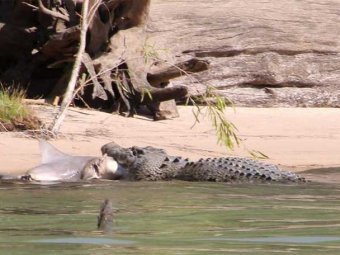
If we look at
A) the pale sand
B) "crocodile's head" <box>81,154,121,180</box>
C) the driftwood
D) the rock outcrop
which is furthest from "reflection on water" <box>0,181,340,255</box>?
the rock outcrop

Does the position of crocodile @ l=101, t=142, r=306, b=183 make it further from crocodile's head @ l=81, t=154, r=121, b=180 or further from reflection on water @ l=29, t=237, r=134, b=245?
reflection on water @ l=29, t=237, r=134, b=245

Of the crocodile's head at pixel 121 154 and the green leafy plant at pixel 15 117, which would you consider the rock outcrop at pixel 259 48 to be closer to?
the green leafy plant at pixel 15 117

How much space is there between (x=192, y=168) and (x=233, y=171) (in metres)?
0.43

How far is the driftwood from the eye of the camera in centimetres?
1275

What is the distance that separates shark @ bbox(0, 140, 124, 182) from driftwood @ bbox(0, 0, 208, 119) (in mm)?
2866

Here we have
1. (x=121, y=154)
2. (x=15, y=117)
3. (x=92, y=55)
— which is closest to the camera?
(x=121, y=154)

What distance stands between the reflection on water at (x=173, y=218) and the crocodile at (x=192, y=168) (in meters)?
0.23

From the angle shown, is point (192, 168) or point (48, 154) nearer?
point (48, 154)

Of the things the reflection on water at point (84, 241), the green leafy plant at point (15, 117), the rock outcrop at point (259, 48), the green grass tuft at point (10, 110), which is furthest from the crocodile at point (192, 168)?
the rock outcrop at point (259, 48)

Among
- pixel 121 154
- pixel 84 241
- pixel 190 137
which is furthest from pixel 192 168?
pixel 84 241

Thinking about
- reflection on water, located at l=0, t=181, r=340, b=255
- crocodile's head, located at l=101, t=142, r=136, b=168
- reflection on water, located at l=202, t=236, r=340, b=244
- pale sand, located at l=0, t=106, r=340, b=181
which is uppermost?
reflection on water, located at l=202, t=236, r=340, b=244

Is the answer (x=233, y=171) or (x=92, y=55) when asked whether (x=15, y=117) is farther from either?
(x=233, y=171)

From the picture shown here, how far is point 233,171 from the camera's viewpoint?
359 inches

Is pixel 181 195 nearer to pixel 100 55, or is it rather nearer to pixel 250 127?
pixel 250 127
